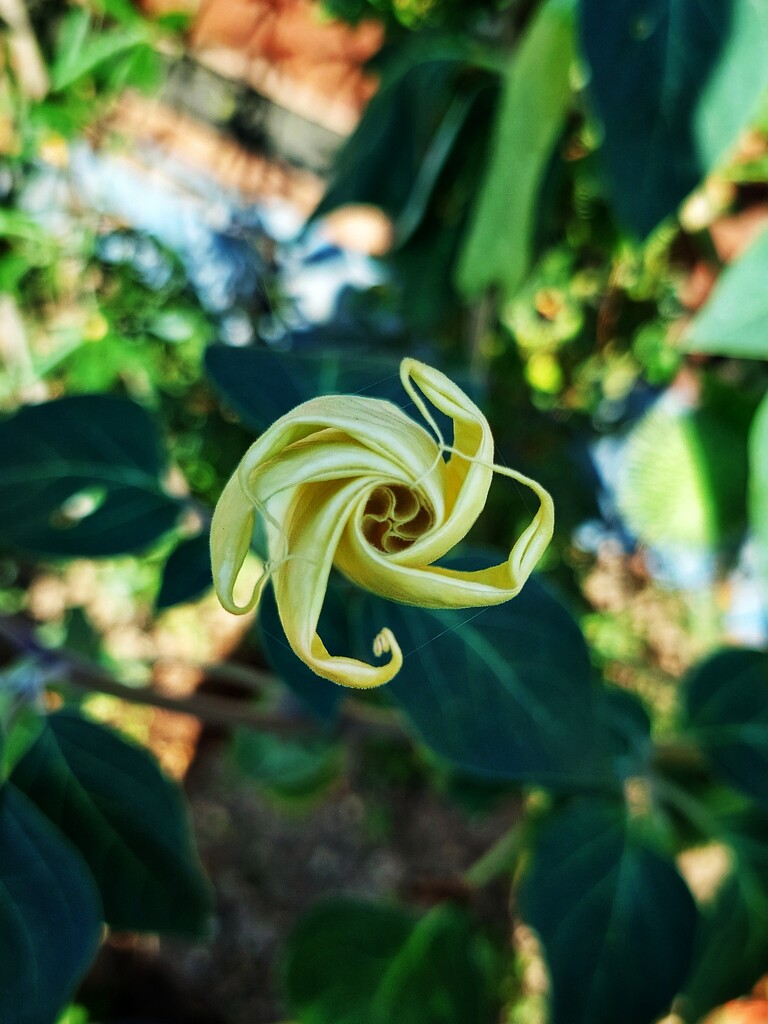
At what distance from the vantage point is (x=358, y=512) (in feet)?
0.30

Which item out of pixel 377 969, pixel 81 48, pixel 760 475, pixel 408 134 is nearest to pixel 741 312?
pixel 760 475

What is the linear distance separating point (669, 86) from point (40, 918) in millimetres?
265

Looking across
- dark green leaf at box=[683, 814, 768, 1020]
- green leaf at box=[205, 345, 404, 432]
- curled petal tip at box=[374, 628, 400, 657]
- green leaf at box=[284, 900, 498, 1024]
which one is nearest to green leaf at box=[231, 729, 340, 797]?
green leaf at box=[284, 900, 498, 1024]

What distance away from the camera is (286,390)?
240mm

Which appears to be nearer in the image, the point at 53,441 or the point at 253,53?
the point at 53,441

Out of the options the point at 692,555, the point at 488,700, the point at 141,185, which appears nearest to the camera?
the point at 488,700

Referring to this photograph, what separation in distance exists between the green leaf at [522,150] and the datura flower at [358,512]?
295 millimetres

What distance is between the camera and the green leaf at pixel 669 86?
24 centimetres

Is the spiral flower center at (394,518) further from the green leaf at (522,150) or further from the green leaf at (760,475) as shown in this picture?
the green leaf at (522,150)

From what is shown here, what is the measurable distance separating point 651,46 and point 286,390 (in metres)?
0.14

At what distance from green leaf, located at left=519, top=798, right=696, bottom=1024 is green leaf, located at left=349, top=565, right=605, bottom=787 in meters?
0.10

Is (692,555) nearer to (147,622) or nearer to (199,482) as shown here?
(199,482)

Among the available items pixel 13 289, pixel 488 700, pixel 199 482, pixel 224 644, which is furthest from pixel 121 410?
pixel 224 644

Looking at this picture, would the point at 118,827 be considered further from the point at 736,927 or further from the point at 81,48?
the point at 81,48
